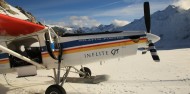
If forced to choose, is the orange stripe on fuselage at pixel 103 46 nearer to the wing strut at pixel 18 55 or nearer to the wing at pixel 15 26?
the wing strut at pixel 18 55

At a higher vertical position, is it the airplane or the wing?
the wing

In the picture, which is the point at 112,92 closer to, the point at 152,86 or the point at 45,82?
the point at 152,86

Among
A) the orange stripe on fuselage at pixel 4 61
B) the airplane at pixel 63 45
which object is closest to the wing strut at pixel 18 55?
the airplane at pixel 63 45

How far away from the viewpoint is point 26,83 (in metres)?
12.9

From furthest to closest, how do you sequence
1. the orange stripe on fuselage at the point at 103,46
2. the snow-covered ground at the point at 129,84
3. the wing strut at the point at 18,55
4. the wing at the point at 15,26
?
the snow-covered ground at the point at 129,84
the orange stripe on fuselage at the point at 103,46
the wing strut at the point at 18,55
the wing at the point at 15,26

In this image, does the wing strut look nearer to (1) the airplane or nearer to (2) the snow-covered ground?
(1) the airplane

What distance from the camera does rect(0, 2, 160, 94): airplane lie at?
9.01 m

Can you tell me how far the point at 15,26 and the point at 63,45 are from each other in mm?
1755

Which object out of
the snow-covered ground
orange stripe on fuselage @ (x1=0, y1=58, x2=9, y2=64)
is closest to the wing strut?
orange stripe on fuselage @ (x1=0, y1=58, x2=9, y2=64)

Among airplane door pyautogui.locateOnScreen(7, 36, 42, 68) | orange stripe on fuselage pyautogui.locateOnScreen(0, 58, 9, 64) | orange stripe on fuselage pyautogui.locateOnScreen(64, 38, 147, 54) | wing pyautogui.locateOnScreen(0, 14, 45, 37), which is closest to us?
wing pyautogui.locateOnScreen(0, 14, 45, 37)

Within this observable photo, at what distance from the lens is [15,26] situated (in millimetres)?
8758

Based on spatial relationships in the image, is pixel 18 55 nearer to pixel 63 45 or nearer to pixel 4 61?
pixel 4 61

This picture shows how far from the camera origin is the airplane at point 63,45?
9.01 meters

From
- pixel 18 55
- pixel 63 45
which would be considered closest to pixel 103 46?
pixel 63 45
